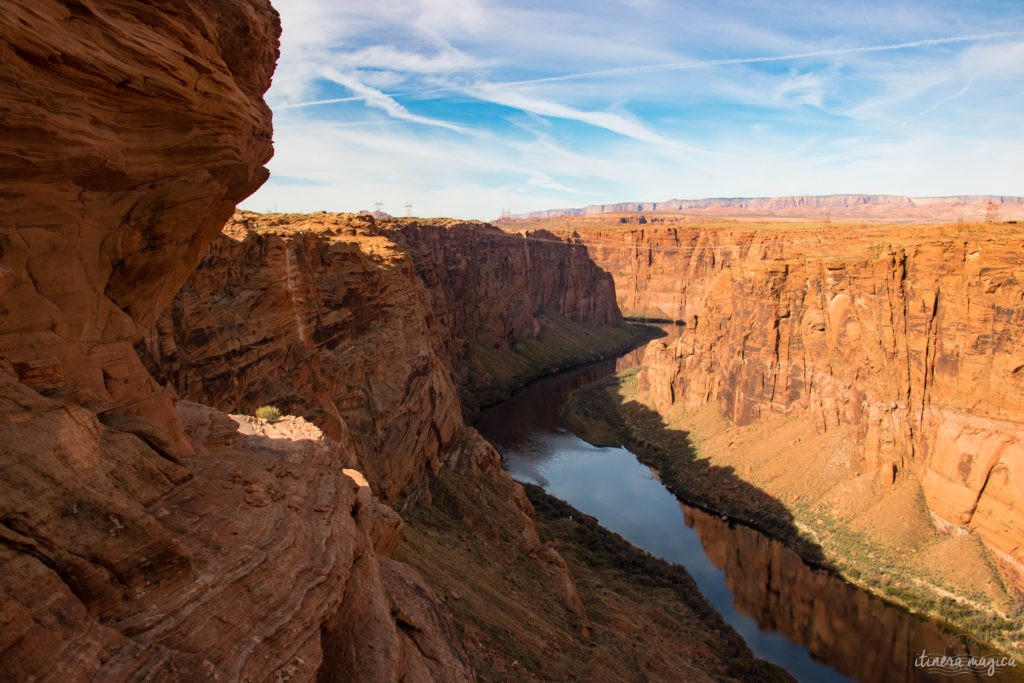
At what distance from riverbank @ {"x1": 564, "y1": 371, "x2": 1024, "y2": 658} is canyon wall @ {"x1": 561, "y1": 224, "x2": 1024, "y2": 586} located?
1.52 m

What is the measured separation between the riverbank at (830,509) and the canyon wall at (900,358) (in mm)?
1524

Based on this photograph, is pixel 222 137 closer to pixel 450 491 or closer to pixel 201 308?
pixel 201 308

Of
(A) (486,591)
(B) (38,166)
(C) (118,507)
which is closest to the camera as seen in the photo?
(C) (118,507)

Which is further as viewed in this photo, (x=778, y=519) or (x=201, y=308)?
(x=778, y=519)

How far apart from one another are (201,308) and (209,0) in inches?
617

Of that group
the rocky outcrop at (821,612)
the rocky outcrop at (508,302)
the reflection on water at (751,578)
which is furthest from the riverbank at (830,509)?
the rocky outcrop at (508,302)

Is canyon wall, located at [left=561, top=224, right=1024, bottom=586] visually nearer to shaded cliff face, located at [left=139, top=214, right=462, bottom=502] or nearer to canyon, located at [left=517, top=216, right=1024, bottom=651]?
canyon, located at [left=517, top=216, right=1024, bottom=651]

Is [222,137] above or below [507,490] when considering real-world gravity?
above

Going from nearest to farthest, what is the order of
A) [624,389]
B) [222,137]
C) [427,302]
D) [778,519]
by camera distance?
[222,137]
[778,519]
[427,302]
[624,389]

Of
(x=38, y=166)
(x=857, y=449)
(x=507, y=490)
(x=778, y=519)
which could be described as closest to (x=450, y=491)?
(x=507, y=490)

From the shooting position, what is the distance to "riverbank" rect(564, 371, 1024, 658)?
115ft

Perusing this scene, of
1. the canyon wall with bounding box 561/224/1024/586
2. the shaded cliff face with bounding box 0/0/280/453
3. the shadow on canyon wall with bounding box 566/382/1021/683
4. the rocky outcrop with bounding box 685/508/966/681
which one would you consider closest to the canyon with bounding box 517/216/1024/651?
the canyon wall with bounding box 561/224/1024/586

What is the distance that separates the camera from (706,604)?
1430 inches

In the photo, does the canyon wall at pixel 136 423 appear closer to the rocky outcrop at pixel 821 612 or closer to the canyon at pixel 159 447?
the canyon at pixel 159 447
